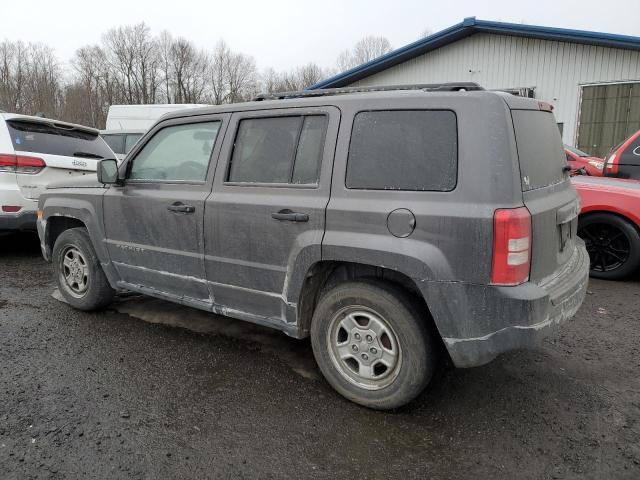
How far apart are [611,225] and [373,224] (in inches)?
164

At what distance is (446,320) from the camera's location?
251 cm

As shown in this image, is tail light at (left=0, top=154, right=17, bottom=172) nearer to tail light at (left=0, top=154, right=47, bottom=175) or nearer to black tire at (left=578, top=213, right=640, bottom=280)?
tail light at (left=0, top=154, right=47, bottom=175)

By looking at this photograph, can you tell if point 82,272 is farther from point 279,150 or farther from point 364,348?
point 364,348

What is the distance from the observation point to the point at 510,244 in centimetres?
235

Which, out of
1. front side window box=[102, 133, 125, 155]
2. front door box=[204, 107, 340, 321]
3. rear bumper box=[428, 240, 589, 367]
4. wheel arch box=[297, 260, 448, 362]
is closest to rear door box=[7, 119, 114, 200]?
front door box=[204, 107, 340, 321]

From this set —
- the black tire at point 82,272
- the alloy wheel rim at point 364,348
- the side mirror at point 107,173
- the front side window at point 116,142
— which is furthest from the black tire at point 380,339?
the front side window at point 116,142

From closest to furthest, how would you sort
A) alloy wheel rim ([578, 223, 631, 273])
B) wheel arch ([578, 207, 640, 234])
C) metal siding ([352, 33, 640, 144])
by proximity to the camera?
wheel arch ([578, 207, 640, 234]) → alloy wheel rim ([578, 223, 631, 273]) → metal siding ([352, 33, 640, 144])

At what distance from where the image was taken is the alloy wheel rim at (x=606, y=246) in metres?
5.52

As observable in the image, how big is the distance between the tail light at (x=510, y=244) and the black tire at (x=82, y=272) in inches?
137

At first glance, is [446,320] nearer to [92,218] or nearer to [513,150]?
[513,150]

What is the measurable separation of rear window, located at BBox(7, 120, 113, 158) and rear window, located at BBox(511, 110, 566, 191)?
5891 mm

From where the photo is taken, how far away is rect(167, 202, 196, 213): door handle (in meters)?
3.39

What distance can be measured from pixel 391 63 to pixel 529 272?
1490cm

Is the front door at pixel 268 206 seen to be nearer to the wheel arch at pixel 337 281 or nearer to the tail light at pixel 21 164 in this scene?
the wheel arch at pixel 337 281
